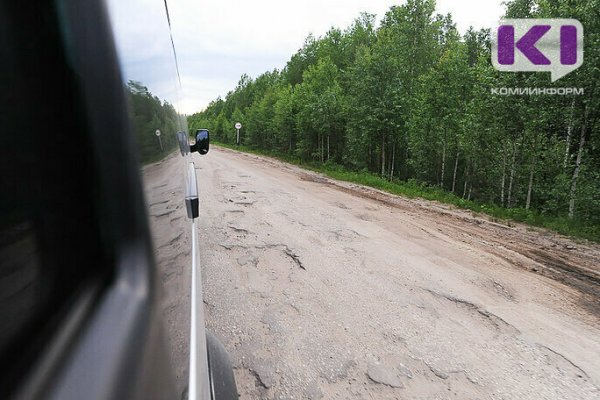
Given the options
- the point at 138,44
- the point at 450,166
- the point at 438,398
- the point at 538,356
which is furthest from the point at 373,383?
the point at 450,166

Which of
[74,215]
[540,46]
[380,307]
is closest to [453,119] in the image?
[540,46]

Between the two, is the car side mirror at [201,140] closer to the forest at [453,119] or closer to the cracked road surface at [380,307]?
the cracked road surface at [380,307]

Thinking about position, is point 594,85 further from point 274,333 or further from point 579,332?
point 274,333

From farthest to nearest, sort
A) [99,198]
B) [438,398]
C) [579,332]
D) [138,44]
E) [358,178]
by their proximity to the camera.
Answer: [358,178] → [579,332] → [438,398] → [138,44] → [99,198]

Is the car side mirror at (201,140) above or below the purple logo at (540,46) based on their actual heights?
below

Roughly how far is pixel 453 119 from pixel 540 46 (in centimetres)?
636

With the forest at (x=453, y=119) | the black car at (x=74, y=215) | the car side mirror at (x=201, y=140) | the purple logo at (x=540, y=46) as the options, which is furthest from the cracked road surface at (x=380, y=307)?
the purple logo at (x=540, y=46)

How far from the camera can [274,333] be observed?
9.37 ft

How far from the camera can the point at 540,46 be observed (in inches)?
427

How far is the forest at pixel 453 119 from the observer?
33.8 feet

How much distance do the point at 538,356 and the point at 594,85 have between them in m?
10.5

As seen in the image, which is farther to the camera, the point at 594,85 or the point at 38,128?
the point at 594,85

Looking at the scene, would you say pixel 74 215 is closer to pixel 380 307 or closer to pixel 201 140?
pixel 380 307

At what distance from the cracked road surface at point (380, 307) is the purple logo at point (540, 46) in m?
6.62
